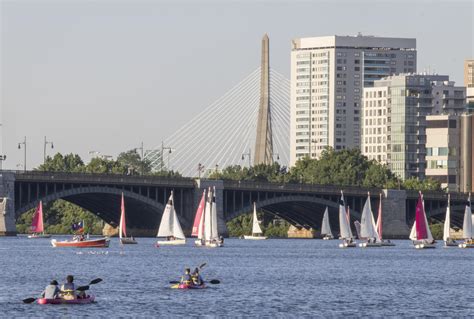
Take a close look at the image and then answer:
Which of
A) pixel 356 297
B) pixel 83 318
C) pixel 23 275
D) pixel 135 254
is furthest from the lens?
pixel 135 254

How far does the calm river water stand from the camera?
9525 cm

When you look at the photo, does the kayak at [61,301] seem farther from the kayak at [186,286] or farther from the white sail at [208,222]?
the white sail at [208,222]

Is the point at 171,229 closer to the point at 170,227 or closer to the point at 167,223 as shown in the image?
the point at 170,227

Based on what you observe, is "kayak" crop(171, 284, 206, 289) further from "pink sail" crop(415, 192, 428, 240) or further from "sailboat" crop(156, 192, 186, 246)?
Answer: "pink sail" crop(415, 192, 428, 240)

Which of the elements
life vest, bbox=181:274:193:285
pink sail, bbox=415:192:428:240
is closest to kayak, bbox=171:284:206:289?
life vest, bbox=181:274:193:285

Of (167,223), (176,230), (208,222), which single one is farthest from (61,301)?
(176,230)

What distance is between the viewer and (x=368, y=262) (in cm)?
16000

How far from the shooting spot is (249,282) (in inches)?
4715

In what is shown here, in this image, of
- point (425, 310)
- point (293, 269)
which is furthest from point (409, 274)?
point (425, 310)

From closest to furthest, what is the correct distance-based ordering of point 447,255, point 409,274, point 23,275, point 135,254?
1. point 23,275
2. point 409,274
3. point 135,254
4. point 447,255

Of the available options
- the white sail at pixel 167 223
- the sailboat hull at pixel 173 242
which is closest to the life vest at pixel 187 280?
the white sail at pixel 167 223

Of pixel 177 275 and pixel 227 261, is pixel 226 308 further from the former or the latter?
pixel 227 261

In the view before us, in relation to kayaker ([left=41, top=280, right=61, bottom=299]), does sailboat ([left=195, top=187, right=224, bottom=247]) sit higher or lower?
higher

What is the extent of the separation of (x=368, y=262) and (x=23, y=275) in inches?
1758
